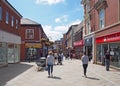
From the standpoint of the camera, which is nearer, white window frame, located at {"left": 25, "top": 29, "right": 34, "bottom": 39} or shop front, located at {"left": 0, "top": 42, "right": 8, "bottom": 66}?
shop front, located at {"left": 0, "top": 42, "right": 8, "bottom": 66}

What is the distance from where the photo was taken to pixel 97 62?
111ft

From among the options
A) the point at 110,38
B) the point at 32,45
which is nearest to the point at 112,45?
the point at 110,38

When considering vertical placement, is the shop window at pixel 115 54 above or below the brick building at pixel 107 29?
below

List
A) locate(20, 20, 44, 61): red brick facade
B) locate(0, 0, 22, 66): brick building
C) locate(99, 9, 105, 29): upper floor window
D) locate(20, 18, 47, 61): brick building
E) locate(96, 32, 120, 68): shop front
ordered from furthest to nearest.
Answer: locate(20, 18, 47, 61): brick building < locate(20, 20, 44, 61): red brick facade < locate(99, 9, 105, 29): upper floor window < locate(0, 0, 22, 66): brick building < locate(96, 32, 120, 68): shop front

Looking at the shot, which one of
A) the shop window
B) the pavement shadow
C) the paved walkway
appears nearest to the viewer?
the paved walkway

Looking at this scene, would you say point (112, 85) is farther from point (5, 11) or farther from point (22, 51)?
point (22, 51)

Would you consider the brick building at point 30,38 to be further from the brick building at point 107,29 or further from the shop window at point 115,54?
the shop window at point 115,54

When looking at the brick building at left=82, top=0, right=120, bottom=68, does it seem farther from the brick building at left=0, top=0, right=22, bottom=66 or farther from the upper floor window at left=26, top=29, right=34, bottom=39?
the upper floor window at left=26, top=29, right=34, bottom=39

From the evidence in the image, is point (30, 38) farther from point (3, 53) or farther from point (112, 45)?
point (112, 45)

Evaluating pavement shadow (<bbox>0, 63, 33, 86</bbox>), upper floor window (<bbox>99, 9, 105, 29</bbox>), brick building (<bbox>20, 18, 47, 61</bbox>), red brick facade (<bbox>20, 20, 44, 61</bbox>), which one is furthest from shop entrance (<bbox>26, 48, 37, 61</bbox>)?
pavement shadow (<bbox>0, 63, 33, 86</bbox>)

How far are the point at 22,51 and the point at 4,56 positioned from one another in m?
24.1

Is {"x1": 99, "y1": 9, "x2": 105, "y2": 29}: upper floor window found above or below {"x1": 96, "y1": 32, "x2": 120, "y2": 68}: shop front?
above

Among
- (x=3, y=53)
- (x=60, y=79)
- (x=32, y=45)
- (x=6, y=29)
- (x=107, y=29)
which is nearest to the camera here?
(x=60, y=79)

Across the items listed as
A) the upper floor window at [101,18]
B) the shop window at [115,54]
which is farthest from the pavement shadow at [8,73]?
the upper floor window at [101,18]
